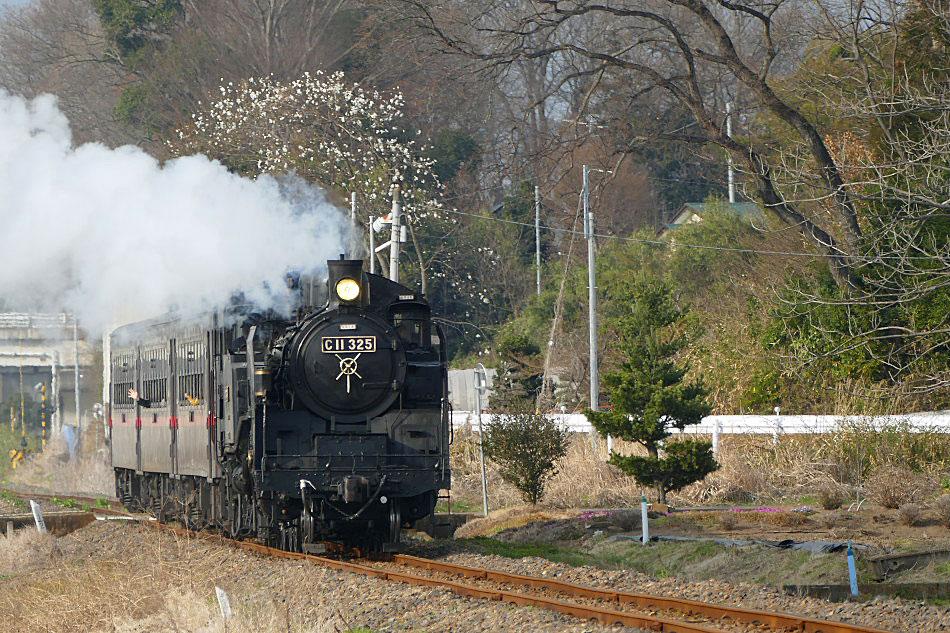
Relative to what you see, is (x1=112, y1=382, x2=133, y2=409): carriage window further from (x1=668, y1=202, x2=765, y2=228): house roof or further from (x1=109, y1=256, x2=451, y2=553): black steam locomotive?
(x1=668, y1=202, x2=765, y2=228): house roof

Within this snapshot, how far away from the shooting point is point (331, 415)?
14.4 meters

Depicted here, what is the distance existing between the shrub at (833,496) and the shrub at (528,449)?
4.67m

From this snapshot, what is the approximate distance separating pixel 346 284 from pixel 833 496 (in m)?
10.7

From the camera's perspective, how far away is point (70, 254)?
19109 millimetres

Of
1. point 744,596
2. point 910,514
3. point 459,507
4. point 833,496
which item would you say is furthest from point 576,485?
point 744,596

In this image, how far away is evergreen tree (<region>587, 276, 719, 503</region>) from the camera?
68.1ft

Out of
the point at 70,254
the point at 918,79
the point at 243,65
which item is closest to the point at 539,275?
the point at 243,65

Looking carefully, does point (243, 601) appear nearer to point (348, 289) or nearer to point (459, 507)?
point (348, 289)

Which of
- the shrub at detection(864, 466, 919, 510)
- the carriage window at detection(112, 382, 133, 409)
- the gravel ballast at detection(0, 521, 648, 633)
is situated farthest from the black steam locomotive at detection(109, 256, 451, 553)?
the shrub at detection(864, 466, 919, 510)

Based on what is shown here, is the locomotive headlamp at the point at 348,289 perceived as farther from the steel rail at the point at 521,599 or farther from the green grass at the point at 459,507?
the green grass at the point at 459,507

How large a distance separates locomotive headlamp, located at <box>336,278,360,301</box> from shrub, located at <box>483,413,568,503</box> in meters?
8.74

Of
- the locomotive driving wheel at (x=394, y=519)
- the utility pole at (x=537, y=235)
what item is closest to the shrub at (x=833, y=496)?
the locomotive driving wheel at (x=394, y=519)

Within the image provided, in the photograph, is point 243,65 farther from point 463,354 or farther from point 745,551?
point 745,551

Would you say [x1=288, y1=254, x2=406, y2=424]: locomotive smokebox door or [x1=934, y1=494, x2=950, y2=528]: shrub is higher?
[x1=288, y1=254, x2=406, y2=424]: locomotive smokebox door
